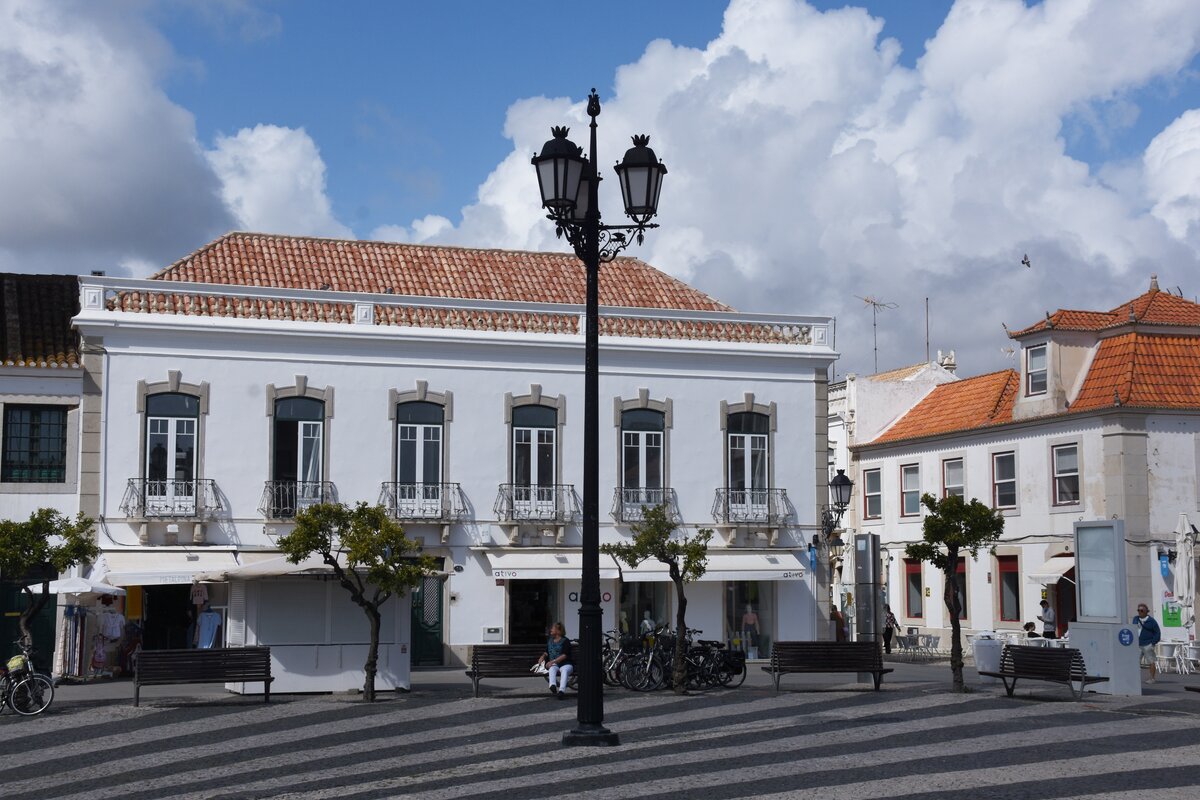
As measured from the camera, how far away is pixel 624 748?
15.2 meters

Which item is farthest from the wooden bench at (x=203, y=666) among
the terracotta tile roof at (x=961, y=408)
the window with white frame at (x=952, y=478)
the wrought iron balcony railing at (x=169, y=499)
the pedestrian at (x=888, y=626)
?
the window with white frame at (x=952, y=478)

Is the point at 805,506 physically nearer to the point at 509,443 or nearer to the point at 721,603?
the point at 721,603

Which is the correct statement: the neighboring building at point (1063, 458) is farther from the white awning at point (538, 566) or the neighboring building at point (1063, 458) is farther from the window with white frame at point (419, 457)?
the window with white frame at point (419, 457)

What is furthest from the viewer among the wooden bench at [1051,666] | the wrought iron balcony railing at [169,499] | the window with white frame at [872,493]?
the window with white frame at [872,493]

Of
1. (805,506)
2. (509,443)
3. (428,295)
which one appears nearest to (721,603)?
(805,506)

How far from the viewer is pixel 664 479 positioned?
29422mm

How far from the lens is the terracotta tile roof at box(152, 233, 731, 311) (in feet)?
98.5

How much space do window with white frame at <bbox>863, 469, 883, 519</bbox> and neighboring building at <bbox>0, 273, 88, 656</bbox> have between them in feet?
74.4

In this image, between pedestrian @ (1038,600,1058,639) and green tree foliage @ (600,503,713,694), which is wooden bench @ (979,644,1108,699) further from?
pedestrian @ (1038,600,1058,639)

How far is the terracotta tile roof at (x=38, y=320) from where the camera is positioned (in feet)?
88.1

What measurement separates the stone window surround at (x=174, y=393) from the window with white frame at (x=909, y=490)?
802 inches

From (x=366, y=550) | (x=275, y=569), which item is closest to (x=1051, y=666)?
(x=366, y=550)

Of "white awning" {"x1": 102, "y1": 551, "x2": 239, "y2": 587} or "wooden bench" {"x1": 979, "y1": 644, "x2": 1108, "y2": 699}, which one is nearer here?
"wooden bench" {"x1": 979, "y1": 644, "x2": 1108, "y2": 699}

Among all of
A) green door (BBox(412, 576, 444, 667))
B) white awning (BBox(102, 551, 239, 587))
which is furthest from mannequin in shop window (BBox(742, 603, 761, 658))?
white awning (BBox(102, 551, 239, 587))
